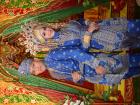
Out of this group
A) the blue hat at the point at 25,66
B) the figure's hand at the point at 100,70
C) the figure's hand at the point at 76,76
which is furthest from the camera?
the blue hat at the point at 25,66

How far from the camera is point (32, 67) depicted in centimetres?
279

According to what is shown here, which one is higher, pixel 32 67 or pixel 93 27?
pixel 93 27

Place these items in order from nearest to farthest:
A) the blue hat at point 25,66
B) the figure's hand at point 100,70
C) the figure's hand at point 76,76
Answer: the figure's hand at point 100,70, the figure's hand at point 76,76, the blue hat at point 25,66

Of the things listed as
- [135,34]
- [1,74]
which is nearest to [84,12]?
[135,34]

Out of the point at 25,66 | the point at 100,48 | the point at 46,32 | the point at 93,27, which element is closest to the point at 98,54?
the point at 100,48

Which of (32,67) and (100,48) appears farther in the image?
(32,67)

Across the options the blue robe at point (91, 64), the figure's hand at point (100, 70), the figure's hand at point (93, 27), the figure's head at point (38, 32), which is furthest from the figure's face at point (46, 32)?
the figure's hand at point (100, 70)

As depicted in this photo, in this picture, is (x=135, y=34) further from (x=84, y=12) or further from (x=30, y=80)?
(x=30, y=80)

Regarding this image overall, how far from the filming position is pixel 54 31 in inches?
106

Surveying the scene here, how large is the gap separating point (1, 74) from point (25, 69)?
334 mm

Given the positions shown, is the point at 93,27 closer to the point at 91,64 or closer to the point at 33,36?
the point at 91,64

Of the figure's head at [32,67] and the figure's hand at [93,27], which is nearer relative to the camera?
the figure's hand at [93,27]

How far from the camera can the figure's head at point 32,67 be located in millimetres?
2773

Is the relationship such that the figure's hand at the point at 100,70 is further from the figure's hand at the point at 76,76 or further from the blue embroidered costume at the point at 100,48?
the figure's hand at the point at 76,76
